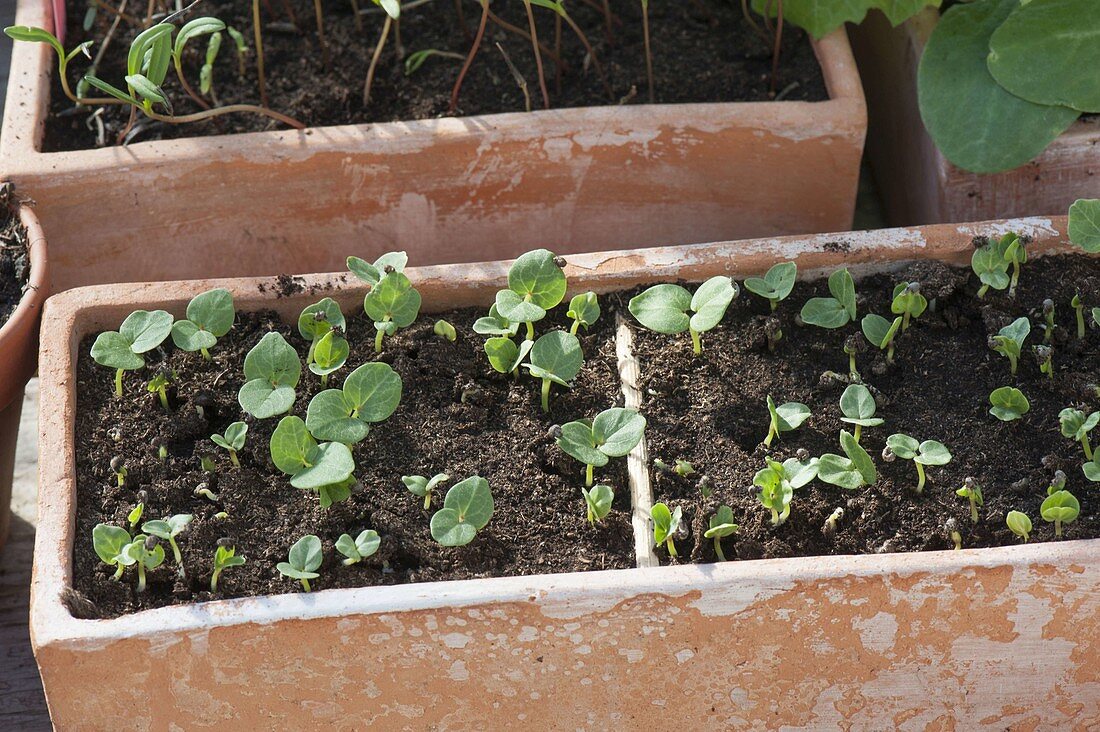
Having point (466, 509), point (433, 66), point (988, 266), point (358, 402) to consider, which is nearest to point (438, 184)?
point (433, 66)

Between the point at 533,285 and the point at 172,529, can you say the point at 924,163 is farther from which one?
A: the point at 172,529

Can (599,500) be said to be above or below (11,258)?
below

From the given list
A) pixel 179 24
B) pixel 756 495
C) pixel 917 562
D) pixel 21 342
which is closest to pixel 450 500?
pixel 756 495

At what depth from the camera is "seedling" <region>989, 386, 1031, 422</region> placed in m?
1.20

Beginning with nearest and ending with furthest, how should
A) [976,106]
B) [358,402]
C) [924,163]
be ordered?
[358,402], [976,106], [924,163]

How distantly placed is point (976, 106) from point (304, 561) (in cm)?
101

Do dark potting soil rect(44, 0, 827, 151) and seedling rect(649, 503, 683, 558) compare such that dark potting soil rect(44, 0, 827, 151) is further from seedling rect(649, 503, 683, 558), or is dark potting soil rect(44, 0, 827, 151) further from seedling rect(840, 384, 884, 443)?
seedling rect(649, 503, 683, 558)

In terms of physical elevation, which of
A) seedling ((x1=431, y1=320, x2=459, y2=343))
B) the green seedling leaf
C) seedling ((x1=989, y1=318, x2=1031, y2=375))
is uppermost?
the green seedling leaf

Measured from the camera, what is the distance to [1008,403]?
47.7 inches

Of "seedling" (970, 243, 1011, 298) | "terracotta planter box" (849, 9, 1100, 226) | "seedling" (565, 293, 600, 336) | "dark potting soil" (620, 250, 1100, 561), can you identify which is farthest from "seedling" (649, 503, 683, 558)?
"terracotta planter box" (849, 9, 1100, 226)

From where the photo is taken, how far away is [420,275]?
132cm

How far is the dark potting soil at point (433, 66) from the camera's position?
5.28ft

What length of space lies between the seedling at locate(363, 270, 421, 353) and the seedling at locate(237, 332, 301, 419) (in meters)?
0.10

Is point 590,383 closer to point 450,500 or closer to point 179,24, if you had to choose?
point 450,500
